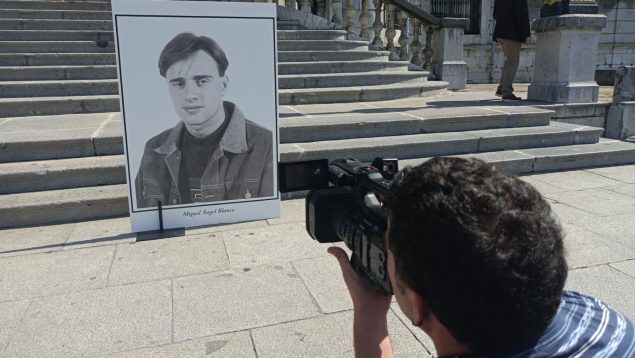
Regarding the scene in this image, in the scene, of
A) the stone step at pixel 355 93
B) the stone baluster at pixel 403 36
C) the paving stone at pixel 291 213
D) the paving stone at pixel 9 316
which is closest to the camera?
the paving stone at pixel 9 316

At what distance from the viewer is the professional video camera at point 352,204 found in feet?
3.54

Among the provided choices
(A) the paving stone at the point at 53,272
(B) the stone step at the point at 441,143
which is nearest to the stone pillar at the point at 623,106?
(B) the stone step at the point at 441,143

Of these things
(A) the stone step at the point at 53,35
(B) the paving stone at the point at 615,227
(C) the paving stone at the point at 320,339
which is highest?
(A) the stone step at the point at 53,35

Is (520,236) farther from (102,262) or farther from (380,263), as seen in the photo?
(102,262)

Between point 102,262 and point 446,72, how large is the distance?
829cm

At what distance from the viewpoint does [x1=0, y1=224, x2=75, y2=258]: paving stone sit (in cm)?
338

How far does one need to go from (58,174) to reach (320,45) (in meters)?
5.80

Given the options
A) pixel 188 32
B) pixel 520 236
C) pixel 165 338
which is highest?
pixel 188 32

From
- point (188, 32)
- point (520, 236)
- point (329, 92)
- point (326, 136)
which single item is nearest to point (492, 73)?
point (329, 92)

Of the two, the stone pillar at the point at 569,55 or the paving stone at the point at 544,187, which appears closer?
the paving stone at the point at 544,187

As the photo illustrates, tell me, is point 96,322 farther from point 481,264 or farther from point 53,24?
point 53,24

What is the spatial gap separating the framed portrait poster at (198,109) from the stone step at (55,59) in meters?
4.55

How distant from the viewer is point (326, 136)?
5.34 metres

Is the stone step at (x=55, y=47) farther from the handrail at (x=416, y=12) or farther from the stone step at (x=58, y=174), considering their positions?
the handrail at (x=416, y=12)
